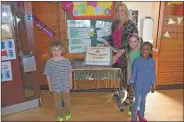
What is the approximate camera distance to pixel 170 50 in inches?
103

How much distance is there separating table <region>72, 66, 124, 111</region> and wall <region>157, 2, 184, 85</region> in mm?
734

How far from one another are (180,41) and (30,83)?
6.19 feet

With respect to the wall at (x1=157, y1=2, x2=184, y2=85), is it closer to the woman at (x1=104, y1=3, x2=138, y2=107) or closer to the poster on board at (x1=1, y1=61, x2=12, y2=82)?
the woman at (x1=104, y1=3, x2=138, y2=107)

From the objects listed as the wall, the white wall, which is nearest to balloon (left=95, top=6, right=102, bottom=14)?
the wall

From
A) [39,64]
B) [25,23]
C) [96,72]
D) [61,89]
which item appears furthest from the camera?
[39,64]

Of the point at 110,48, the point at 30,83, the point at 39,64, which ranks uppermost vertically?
the point at 110,48

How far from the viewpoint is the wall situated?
2.50m

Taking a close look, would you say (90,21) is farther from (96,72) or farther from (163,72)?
(163,72)

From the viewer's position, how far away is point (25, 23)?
2064mm

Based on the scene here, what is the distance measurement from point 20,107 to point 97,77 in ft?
2.88

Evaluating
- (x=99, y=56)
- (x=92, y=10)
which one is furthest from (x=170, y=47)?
(x=92, y=10)

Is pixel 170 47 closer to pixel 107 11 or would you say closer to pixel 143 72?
pixel 107 11

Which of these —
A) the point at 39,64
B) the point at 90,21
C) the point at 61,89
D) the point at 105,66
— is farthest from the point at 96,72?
the point at 39,64

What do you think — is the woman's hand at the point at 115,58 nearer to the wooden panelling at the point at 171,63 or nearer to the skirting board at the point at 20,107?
the wooden panelling at the point at 171,63
